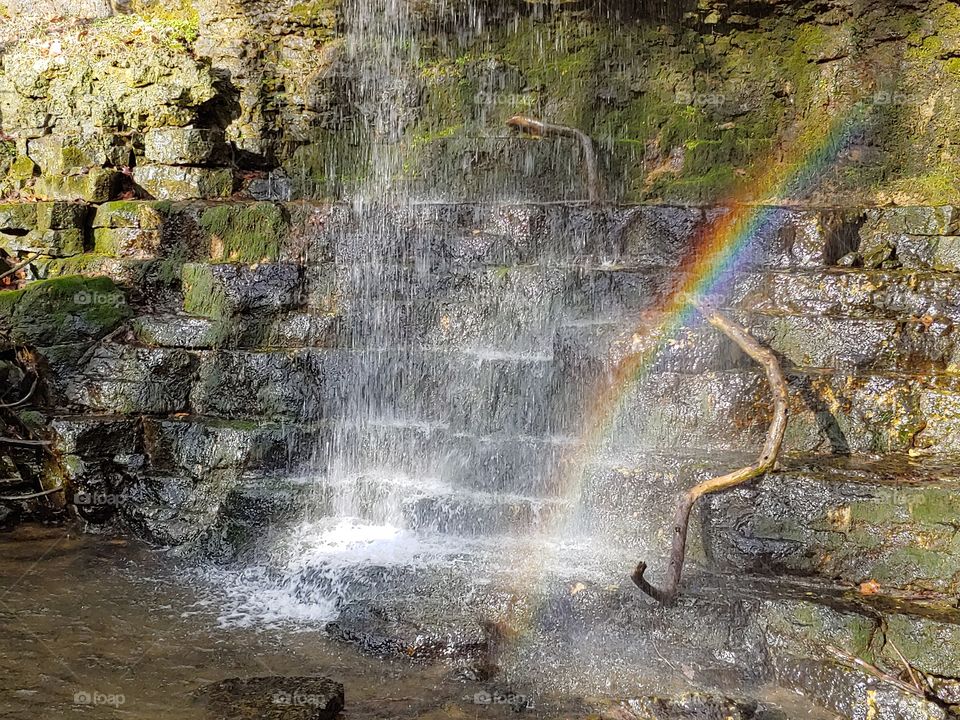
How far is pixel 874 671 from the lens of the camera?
135 inches

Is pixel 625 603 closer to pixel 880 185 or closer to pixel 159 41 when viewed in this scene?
pixel 880 185

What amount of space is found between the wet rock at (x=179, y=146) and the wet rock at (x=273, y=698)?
5603 millimetres

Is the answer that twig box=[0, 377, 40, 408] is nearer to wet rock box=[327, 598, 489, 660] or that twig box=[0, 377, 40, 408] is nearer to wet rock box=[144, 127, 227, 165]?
wet rock box=[144, 127, 227, 165]

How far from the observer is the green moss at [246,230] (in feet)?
21.9

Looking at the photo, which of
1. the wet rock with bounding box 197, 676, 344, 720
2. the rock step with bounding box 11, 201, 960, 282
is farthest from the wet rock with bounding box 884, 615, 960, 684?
the rock step with bounding box 11, 201, 960, 282

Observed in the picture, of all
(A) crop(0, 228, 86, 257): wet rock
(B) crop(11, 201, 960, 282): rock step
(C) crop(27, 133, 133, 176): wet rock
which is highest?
(C) crop(27, 133, 133, 176): wet rock

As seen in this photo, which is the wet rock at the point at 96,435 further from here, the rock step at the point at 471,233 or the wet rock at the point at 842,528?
the wet rock at the point at 842,528

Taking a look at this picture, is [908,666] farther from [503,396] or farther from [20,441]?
[20,441]

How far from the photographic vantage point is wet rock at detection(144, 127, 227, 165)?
24.9 ft

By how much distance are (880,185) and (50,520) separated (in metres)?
7.54

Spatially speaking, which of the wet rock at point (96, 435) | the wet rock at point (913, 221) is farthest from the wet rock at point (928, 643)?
the wet rock at point (96, 435)

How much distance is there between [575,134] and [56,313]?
16.4 ft

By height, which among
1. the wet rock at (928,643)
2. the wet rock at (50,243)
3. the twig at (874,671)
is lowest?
the twig at (874,671)

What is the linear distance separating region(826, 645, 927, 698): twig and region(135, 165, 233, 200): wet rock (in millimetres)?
6618
